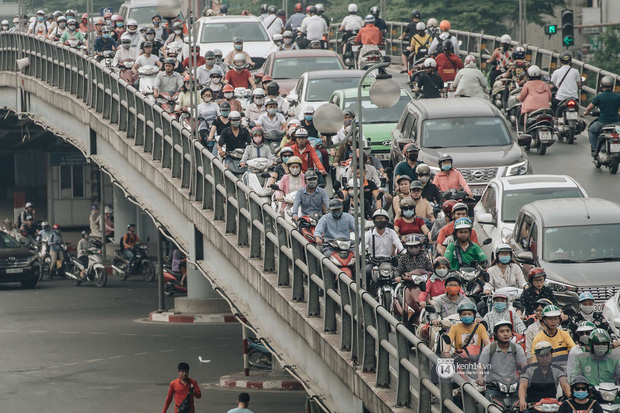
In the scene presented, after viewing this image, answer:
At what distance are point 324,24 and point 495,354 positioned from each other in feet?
95.7

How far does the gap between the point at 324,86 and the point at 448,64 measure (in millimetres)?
4906

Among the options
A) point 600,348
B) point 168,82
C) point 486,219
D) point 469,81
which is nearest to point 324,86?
point 469,81

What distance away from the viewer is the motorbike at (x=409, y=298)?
17250mm

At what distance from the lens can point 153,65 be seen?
103 feet

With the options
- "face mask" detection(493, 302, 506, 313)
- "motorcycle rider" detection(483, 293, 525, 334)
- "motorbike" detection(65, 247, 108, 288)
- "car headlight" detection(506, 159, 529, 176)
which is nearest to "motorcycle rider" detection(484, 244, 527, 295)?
"motorcycle rider" detection(483, 293, 525, 334)

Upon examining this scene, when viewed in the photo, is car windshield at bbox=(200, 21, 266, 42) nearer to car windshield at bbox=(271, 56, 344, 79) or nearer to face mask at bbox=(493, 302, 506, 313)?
car windshield at bbox=(271, 56, 344, 79)

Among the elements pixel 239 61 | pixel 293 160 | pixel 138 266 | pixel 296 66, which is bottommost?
pixel 138 266

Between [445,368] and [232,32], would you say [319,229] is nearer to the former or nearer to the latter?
[445,368]

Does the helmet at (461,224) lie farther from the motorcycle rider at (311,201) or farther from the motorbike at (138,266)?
the motorbike at (138,266)

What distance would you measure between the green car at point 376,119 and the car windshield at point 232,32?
9.63 meters

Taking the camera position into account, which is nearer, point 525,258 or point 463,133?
point 525,258

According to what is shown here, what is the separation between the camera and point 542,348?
14.5m

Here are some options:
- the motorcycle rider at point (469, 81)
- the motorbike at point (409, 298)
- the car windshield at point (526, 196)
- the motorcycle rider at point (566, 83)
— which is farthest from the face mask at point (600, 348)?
the motorcycle rider at point (566, 83)

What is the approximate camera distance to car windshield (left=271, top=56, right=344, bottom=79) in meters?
35.3
